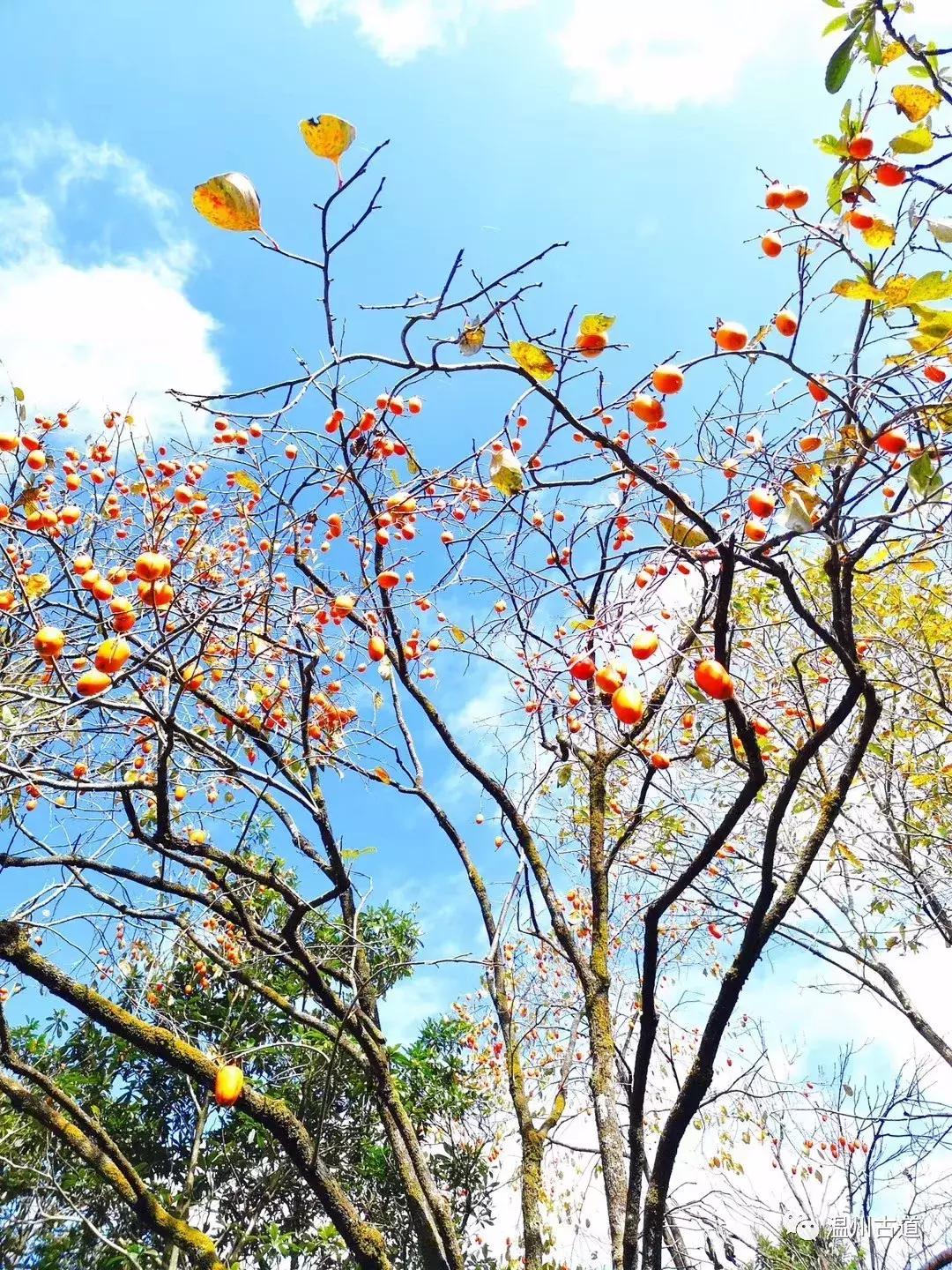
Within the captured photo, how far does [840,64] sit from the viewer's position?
1607 millimetres

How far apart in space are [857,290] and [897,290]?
9cm

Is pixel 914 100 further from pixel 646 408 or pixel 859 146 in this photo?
pixel 646 408

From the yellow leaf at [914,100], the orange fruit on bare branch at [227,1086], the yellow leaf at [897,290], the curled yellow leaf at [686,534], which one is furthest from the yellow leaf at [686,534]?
the orange fruit on bare branch at [227,1086]

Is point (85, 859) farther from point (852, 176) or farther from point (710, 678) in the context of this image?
point (852, 176)

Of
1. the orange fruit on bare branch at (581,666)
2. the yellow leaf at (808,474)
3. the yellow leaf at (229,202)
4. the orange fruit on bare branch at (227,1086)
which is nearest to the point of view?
the yellow leaf at (229,202)

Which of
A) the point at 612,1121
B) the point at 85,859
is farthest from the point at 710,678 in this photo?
the point at 85,859

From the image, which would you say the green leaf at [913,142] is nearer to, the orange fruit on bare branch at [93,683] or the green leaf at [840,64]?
→ the green leaf at [840,64]

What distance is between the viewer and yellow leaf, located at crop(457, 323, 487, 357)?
5.23 ft

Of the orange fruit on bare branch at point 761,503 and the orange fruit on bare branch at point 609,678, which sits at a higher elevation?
the orange fruit on bare branch at point 761,503

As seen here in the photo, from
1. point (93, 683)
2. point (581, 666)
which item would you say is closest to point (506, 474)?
point (581, 666)

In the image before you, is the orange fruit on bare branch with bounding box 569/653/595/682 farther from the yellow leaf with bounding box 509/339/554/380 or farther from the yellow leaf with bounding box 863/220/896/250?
the yellow leaf with bounding box 863/220/896/250

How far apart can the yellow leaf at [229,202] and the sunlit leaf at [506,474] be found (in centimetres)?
64

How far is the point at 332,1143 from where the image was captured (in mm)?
5441

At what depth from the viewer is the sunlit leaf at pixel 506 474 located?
159 centimetres
